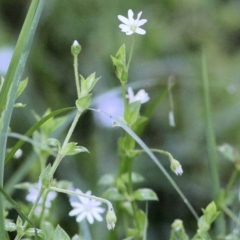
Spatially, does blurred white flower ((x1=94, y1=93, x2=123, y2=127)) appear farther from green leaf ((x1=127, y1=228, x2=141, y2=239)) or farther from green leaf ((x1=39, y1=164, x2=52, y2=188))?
green leaf ((x1=39, y1=164, x2=52, y2=188))

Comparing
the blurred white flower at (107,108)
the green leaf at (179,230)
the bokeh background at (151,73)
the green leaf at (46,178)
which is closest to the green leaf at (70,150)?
the green leaf at (46,178)

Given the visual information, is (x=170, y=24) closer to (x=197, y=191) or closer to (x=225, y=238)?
(x=197, y=191)

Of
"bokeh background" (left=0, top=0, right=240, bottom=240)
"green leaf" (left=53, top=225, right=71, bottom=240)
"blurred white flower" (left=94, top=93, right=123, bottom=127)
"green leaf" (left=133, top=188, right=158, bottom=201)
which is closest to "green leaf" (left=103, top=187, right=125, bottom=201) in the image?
"green leaf" (left=133, top=188, right=158, bottom=201)

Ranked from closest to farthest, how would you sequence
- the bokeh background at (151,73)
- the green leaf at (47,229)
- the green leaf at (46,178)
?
1. the green leaf at (46,178)
2. the green leaf at (47,229)
3. the bokeh background at (151,73)

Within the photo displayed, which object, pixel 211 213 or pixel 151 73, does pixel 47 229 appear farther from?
pixel 151 73

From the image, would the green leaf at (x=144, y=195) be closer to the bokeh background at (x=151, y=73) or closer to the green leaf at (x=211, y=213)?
the green leaf at (x=211, y=213)

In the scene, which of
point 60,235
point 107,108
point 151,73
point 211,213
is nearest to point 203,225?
point 211,213

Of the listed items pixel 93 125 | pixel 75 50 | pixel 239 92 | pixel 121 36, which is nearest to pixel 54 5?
pixel 121 36

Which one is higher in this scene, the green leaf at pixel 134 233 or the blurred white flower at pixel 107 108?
the blurred white flower at pixel 107 108
